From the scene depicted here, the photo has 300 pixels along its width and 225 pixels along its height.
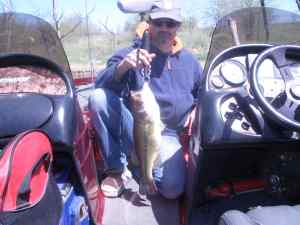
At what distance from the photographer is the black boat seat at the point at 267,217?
67.7 inches

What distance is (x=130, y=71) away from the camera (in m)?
3.29

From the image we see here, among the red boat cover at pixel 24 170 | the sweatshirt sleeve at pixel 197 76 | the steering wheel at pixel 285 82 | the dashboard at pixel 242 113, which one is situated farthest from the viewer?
the sweatshirt sleeve at pixel 197 76

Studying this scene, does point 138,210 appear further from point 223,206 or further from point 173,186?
point 223,206

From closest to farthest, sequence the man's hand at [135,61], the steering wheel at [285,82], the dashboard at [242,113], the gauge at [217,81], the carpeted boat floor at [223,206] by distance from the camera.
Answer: the steering wheel at [285,82]
the dashboard at [242,113]
the gauge at [217,81]
the carpeted boat floor at [223,206]
the man's hand at [135,61]

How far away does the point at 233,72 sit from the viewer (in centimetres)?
271

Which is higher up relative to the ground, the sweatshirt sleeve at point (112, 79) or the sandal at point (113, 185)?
the sweatshirt sleeve at point (112, 79)

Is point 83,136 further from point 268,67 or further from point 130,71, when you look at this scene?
point 268,67

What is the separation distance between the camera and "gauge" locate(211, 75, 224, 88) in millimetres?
2638

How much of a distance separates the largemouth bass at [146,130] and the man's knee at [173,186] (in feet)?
0.66

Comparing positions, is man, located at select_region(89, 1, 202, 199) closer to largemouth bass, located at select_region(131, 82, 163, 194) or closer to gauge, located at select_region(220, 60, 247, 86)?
largemouth bass, located at select_region(131, 82, 163, 194)

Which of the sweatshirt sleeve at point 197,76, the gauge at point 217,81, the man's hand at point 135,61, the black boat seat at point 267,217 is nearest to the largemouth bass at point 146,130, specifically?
the man's hand at point 135,61

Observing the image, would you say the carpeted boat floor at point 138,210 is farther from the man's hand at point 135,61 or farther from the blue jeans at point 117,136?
the man's hand at point 135,61

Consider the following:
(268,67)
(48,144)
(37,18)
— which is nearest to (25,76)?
(37,18)

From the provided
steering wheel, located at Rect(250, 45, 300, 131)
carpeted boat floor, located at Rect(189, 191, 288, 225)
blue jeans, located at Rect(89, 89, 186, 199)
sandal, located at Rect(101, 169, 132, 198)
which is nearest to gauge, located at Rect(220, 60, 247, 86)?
steering wheel, located at Rect(250, 45, 300, 131)
